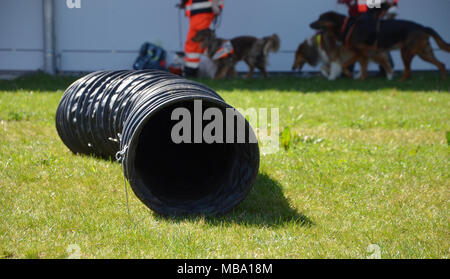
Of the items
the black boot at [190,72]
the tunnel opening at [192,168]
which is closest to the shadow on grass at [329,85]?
the black boot at [190,72]

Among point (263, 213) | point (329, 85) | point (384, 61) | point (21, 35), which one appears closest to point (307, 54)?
point (384, 61)

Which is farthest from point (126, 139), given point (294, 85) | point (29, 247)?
point (294, 85)

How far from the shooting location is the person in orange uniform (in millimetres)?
10070

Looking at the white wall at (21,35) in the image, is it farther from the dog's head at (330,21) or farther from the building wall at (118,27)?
the dog's head at (330,21)

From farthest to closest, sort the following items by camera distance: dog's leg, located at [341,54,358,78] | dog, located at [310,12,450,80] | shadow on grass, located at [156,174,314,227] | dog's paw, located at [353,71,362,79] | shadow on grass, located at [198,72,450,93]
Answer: dog's paw, located at [353,71,362,79] < dog's leg, located at [341,54,358,78] < dog, located at [310,12,450,80] < shadow on grass, located at [198,72,450,93] < shadow on grass, located at [156,174,314,227]

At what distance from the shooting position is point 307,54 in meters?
11.4

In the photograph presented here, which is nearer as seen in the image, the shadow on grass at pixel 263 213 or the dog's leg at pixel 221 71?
the shadow on grass at pixel 263 213

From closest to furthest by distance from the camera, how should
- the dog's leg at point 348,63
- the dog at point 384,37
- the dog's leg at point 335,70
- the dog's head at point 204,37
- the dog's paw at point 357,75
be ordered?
the dog at point 384,37, the dog's head at point 204,37, the dog's leg at point 348,63, the dog's leg at point 335,70, the dog's paw at point 357,75

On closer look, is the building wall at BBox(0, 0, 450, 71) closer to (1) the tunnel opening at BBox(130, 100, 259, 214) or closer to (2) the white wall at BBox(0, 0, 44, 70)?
(2) the white wall at BBox(0, 0, 44, 70)

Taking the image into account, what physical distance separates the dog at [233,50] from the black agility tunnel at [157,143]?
5.67 meters

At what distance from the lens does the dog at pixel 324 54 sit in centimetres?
1084

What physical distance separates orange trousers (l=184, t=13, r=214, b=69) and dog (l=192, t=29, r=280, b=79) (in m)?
0.13

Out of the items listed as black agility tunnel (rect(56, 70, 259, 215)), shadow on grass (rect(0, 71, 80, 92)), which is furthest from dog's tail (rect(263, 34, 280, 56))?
black agility tunnel (rect(56, 70, 259, 215))

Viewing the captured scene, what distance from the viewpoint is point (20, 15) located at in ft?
36.8
